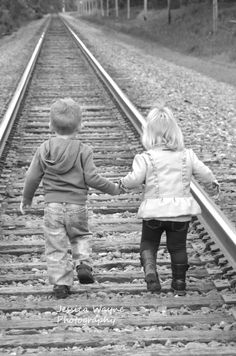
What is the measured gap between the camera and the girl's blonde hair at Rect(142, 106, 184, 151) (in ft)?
12.5

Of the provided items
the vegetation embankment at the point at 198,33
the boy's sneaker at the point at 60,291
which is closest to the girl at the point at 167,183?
the boy's sneaker at the point at 60,291

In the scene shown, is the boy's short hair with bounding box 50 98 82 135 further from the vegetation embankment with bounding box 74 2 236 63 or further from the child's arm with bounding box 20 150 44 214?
the vegetation embankment with bounding box 74 2 236 63

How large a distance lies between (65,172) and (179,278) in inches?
37.1

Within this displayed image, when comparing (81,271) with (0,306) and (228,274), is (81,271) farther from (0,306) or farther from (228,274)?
(228,274)

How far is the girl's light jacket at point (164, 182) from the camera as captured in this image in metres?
3.93

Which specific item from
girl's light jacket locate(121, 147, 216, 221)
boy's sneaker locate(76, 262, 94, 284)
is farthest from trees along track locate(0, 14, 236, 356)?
girl's light jacket locate(121, 147, 216, 221)

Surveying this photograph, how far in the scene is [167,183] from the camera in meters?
3.95

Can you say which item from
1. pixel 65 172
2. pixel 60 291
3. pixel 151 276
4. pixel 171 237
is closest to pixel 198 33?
pixel 171 237

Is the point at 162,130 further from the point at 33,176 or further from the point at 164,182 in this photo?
the point at 33,176

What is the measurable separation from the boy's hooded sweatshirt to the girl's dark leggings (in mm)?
332

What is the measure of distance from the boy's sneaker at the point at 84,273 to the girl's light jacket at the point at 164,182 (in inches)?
18.8

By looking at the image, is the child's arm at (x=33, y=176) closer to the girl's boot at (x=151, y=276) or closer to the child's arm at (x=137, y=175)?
the child's arm at (x=137, y=175)

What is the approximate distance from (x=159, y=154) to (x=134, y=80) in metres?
12.1

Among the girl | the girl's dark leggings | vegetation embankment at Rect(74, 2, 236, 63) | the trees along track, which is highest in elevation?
the girl
